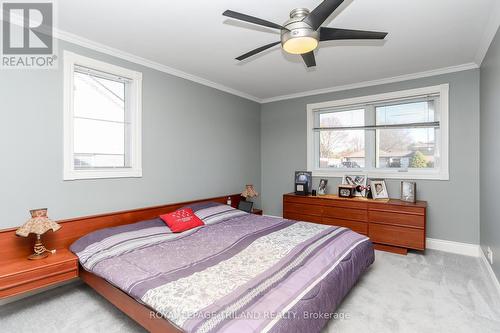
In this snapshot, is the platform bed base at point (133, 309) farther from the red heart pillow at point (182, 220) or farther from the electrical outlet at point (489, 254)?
the electrical outlet at point (489, 254)

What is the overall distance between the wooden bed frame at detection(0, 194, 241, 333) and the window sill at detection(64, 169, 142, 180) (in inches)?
16.5

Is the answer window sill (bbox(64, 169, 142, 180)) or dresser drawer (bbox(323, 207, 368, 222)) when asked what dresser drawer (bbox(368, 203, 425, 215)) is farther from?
window sill (bbox(64, 169, 142, 180))

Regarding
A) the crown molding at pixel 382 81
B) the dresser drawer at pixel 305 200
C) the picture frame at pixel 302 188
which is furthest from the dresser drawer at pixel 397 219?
the crown molding at pixel 382 81

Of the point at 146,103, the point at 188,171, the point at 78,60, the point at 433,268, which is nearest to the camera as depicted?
the point at 78,60

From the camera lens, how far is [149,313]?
62.9 inches

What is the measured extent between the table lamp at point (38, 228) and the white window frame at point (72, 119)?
46 centimetres

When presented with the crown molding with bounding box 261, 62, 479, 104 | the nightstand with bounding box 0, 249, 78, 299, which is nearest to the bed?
the nightstand with bounding box 0, 249, 78, 299

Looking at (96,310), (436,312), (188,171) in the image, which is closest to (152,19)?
(188,171)

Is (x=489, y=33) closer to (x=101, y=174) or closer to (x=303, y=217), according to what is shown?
(x=303, y=217)

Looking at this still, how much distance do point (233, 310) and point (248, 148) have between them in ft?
12.1

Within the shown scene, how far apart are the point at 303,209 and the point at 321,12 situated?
3.16 meters

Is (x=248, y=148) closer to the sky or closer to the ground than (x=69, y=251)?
closer to the sky

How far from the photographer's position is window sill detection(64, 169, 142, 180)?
8.44 ft

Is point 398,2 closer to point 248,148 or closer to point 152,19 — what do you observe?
point 152,19
